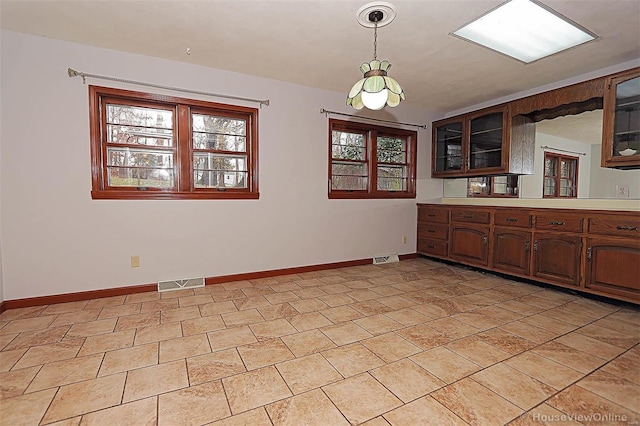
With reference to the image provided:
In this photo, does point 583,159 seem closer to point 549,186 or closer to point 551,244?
point 549,186

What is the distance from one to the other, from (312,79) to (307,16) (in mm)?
1329

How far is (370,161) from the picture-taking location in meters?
4.55

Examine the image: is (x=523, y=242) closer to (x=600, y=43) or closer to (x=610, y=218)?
(x=610, y=218)

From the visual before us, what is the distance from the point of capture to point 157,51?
9.86 feet

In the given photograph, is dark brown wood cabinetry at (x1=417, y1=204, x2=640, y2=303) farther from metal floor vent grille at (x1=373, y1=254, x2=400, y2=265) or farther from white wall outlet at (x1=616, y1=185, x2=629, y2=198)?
metal floor vent grille at (x1=373, y1=254, x2=400, y2=265)

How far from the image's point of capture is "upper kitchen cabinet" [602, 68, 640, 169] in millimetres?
2877

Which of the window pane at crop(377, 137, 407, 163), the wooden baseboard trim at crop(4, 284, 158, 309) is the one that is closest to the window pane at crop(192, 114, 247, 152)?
the wooden baseboard trim at crop(4, 284, 158, 309)

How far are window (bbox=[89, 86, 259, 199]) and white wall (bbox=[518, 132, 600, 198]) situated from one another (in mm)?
3407

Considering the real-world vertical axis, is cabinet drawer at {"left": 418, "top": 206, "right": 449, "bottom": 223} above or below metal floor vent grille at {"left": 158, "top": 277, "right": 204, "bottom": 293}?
above

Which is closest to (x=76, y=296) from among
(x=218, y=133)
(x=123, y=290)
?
(x=123, y=290)

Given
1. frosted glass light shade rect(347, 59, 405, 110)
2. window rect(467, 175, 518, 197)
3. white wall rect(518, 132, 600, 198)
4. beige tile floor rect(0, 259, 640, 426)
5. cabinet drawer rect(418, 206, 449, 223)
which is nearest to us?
beige tile floor rect(0, 259, 640, 426)

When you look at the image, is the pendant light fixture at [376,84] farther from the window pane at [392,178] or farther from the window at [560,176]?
the window at [560,176]

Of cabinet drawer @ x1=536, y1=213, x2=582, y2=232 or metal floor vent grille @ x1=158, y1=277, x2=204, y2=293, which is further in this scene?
metal floor vent grille @ x1=158, y1=277, x2=204, y2=293

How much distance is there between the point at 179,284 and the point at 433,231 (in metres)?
3.54
